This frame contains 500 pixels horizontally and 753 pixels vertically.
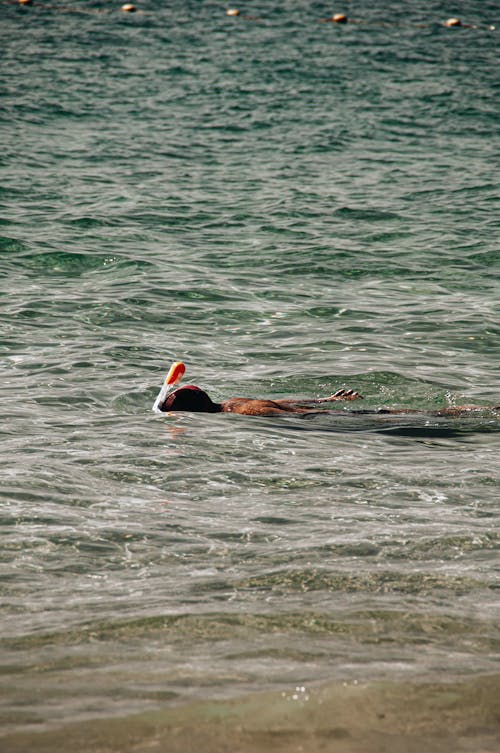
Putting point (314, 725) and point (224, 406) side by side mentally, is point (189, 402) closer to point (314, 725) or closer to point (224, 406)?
point (224, 406)

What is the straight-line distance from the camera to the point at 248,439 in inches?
290

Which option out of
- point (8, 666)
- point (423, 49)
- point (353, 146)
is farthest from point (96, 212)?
point (423, 49)

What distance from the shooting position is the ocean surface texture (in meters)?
3.74

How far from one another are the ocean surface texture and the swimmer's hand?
1.15 ft

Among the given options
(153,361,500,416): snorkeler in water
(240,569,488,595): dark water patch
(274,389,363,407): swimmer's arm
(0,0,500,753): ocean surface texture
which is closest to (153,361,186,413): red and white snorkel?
(153,361,500,416): snorkeler in water

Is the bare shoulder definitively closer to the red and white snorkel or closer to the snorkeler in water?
the snorkeler in water

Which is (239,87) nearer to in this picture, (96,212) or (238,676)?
(96,212)

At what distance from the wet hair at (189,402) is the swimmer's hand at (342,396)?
1.01m

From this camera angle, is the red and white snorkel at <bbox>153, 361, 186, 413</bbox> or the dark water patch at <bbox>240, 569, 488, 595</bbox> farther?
the red and white snorkel at <bbox>153, 361, 186, 413</bbox>

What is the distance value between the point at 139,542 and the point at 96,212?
12.3m

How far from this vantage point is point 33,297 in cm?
1201

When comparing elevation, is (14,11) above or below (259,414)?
above

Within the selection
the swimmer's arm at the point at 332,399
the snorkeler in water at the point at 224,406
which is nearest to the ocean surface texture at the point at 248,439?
the snorkeler in water at the point at 224,406

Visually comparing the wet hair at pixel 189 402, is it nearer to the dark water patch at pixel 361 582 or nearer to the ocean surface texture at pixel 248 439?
the ocean surface texture at pixel 248 439
